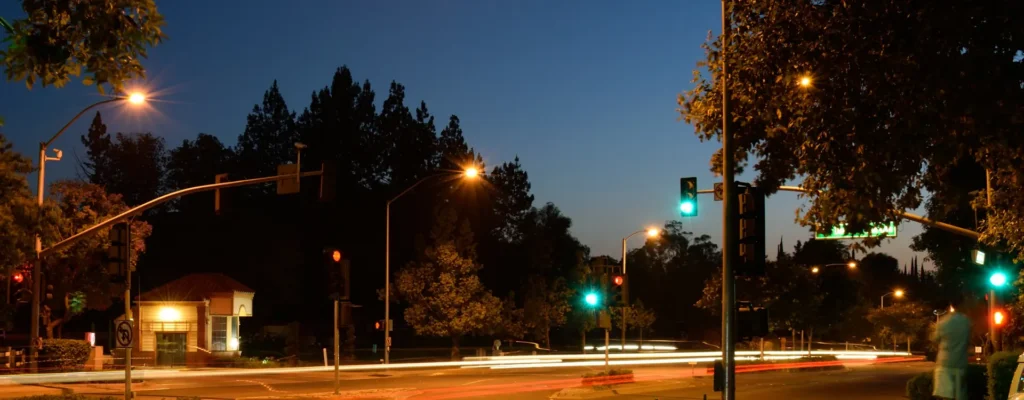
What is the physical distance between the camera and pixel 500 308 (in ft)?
166

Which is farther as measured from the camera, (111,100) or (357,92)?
(357,92)

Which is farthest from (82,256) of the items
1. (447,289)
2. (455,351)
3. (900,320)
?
(900,320)

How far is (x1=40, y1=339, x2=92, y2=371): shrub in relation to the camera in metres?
33.2

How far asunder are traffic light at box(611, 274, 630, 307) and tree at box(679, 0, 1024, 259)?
13787 millimetres

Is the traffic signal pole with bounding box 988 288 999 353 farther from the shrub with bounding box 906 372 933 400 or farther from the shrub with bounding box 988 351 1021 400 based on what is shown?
the shrub with bounding box 988 351 1021 400

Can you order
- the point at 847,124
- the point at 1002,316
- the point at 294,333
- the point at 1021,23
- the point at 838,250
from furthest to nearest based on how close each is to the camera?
the point at 838,250
the point at 294,333
the point at 1002,316
the point at 847,124
the point at 1021,23

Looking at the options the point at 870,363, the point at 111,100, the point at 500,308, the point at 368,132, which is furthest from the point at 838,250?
the point at 111,100

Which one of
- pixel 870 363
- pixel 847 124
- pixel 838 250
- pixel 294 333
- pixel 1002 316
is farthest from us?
pixel 838 250

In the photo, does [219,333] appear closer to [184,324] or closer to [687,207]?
[184,324]

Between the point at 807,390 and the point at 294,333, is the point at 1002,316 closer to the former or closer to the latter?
the point at 807,390

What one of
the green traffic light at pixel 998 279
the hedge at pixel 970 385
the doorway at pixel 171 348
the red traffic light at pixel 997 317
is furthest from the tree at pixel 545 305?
the hedge at pixel 970 385

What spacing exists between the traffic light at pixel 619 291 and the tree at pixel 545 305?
28432 millimetres

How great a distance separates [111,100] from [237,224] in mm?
39813

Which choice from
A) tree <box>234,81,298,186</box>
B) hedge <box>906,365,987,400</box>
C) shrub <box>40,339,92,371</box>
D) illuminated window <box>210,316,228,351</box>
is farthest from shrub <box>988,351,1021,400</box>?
tree <box>234,81,298,186</box>
